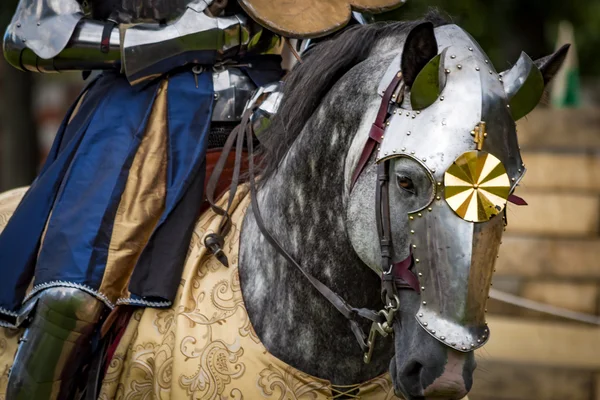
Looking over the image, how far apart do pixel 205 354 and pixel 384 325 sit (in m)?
0.67

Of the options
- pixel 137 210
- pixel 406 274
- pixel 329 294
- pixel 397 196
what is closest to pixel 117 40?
pixel 137 210

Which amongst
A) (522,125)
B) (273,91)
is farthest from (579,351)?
(273,91)

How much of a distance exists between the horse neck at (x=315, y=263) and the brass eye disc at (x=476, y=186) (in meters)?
0.45

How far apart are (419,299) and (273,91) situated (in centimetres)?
110

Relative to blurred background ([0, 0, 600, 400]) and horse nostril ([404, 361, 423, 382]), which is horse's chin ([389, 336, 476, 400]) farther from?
blurred background ([0, 0, 600, 400])

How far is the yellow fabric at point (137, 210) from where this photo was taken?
343cm

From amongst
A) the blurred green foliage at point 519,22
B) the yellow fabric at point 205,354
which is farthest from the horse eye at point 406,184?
the blurred green foliage at point 519,22

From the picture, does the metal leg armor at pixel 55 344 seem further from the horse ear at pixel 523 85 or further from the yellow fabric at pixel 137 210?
the horse ear at pixel 523 85

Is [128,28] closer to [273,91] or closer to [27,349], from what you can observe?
[273,91]

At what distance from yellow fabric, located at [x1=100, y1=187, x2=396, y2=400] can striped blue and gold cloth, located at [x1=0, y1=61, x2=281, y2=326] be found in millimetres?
77

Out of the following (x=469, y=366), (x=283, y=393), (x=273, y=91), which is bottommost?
(x=283, y=393)

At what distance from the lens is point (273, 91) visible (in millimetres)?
3527

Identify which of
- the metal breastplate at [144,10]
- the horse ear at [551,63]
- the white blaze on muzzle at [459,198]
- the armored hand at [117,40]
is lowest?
the white blaze on muzzle at [459,198]

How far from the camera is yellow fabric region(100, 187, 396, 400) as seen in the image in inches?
125
